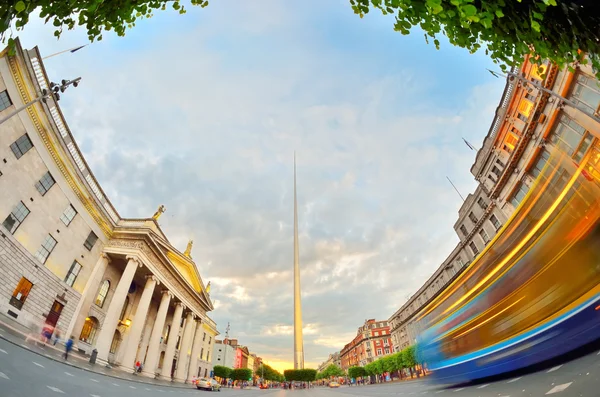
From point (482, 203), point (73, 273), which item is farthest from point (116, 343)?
point (482, 203)

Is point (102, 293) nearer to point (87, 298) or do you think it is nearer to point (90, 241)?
point (87, 298)

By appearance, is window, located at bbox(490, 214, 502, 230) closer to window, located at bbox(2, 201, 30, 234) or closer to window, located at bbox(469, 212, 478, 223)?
window, located at bbox(469, 212, 478, 223)

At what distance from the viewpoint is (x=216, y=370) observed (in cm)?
6775

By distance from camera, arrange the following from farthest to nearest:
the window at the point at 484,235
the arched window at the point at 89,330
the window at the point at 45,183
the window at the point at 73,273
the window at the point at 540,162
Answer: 1. the window at the point at 484,235
2. the arched window at the point at 89,330
3. the window at the point at 73,273
4. the window at the point at 540,162
5. the window at the point at 45,183

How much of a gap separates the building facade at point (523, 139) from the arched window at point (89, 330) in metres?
31.3

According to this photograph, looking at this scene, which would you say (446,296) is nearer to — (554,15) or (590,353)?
(590,353)

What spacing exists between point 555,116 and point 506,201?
10704mm

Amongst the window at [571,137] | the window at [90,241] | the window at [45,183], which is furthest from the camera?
the window at [90,241]

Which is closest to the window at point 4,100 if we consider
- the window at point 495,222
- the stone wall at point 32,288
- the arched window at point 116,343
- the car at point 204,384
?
the stone wall at point 32,288

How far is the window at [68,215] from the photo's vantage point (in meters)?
24.3

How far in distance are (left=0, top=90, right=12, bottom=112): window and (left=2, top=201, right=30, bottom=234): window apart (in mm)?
6984

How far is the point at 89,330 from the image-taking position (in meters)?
27.6

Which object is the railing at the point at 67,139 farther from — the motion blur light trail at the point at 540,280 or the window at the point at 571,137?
the window at the point at 571,137

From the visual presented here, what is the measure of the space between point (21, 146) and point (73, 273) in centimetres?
1251
